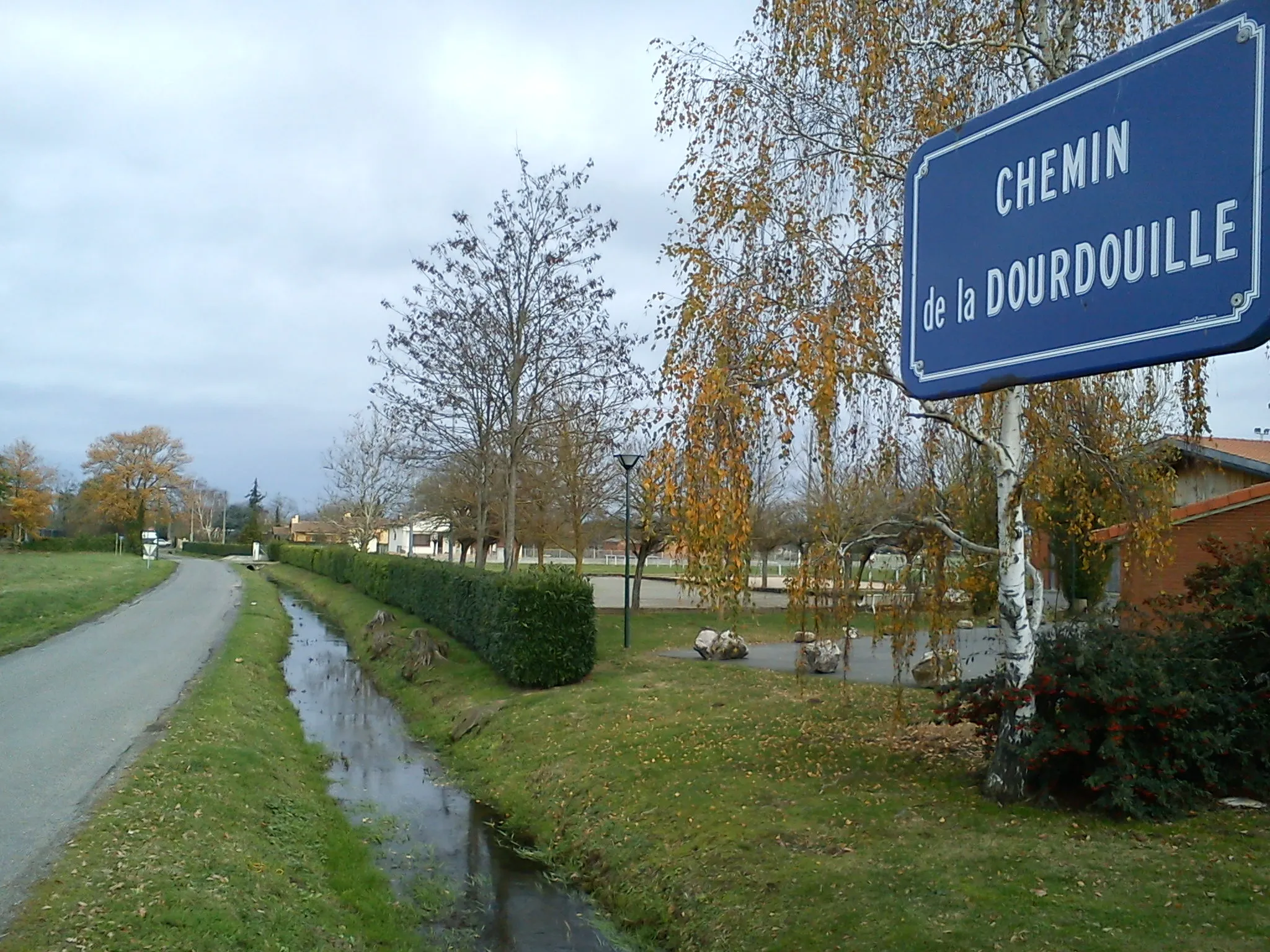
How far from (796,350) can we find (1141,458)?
14.3 ft

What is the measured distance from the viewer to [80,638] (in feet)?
69.3

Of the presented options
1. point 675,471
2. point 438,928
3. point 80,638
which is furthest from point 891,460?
point 80,638

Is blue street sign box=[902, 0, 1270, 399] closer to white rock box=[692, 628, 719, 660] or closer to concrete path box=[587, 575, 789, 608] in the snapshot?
white rock box=[692, 628, 719, 660]

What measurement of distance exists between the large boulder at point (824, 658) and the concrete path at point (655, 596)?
→ 926cm

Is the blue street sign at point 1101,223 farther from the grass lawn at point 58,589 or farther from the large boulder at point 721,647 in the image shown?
the grass lawn at point 58,589

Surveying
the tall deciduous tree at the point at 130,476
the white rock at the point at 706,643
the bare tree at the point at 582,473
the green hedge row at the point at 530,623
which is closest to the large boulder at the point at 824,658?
the white rock at the point at 706,643

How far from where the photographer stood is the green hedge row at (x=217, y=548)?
9331 centimetres

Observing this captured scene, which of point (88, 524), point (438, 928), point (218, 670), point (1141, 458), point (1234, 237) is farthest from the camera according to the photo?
point (88, 524)

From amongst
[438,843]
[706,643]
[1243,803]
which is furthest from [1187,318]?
[706,643]

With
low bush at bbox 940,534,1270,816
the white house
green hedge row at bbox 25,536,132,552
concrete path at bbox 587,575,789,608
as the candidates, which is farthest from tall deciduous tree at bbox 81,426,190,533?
low bush at bbox 940,534,1270,816

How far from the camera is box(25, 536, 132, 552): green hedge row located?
73.3 metres

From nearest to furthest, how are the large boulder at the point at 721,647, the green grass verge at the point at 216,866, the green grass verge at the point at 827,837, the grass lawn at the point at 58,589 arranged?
the green grass verge at the point at 216,866
the green grass verge at the point at 827,837
the large boulder at the point at 721,647
the grass lawn at the point at 58,589

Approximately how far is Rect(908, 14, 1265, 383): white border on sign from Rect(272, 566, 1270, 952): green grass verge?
197 inches

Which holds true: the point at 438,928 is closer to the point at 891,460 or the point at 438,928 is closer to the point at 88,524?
the point at 891,460
